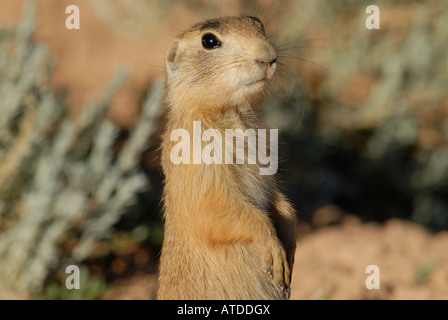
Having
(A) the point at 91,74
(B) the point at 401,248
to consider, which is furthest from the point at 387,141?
(A) the point at 91,74

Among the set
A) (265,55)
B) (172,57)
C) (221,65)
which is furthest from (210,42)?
(265,55)

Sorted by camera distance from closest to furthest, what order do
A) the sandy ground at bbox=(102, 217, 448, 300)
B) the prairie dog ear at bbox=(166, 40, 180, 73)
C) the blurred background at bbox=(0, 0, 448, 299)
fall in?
1. the prairie dog ear at bbox=(166, 40, 180, 73)
2. the sandy ground at bbox=(102, 217, 448, 300)
3. the blurred background at bbox=(0, 0, 448, 299)

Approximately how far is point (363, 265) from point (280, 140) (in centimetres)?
256

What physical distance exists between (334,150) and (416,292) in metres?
3.53

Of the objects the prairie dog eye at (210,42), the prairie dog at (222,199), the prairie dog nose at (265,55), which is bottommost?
the prairie dog at (222,199)

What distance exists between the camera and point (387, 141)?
7793mm

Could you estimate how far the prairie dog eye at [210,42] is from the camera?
12.1ft

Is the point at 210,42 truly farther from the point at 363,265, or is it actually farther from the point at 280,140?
the point at 280,140

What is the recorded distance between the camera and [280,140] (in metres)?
7.77

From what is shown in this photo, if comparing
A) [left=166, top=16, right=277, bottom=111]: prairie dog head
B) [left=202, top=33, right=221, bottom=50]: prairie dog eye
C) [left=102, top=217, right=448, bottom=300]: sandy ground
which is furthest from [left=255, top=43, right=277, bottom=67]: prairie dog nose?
[left=102, top=217, right=448, bottom=300]: sandy ground

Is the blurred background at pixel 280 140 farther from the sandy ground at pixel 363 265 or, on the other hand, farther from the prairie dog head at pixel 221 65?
the prairie dog head at pixel 221 65

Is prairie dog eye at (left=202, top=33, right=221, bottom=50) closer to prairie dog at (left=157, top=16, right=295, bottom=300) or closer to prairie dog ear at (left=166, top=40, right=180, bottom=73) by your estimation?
prairie dog at (left=157, top=16, right=295, bottom=300)

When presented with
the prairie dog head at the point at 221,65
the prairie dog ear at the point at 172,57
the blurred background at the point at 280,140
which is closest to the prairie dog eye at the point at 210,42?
the prairie dog head at the point at 221,65

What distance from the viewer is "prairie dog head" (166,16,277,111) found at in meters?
3.44
